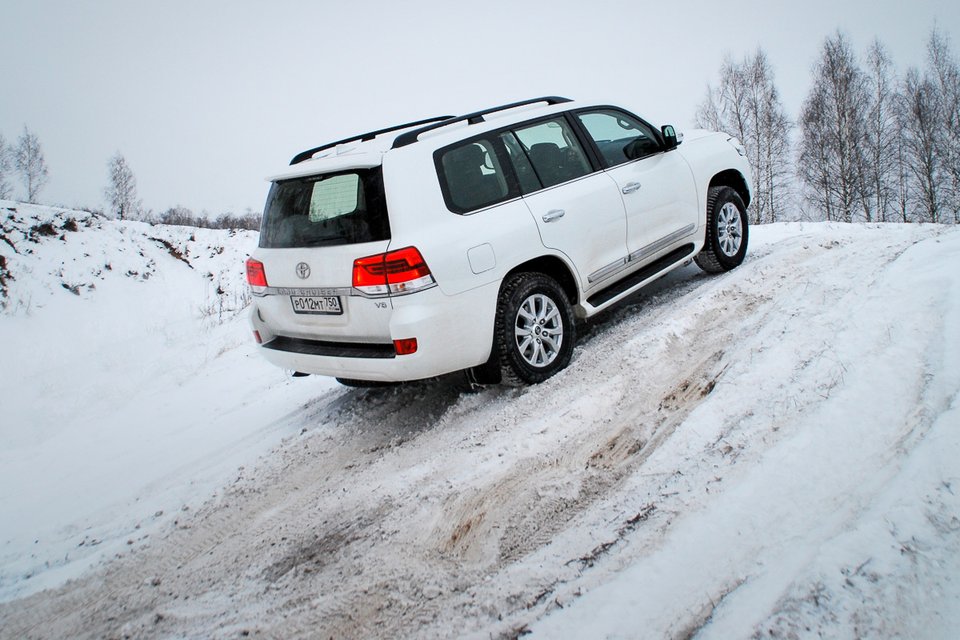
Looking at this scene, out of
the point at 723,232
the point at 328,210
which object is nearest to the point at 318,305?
the point at 328,210

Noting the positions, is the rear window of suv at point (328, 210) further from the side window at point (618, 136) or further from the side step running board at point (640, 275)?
the side window at point (618, 136)

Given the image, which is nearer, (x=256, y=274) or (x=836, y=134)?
(x=256, y=274)

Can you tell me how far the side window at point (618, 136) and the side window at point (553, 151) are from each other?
24 cm

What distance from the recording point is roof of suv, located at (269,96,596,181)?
3.36 m

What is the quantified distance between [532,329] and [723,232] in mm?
2667

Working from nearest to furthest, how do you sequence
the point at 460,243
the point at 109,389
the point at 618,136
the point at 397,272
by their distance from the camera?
the point at 397,272 < the point at 460,243 < the point at 618,136 < the point at 109,389

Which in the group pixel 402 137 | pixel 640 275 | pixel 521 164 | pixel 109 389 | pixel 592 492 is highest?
pixel 402 137

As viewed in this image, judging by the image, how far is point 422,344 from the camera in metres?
3.13

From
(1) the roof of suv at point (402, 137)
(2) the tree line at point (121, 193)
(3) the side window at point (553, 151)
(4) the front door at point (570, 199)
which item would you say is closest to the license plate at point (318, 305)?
(1) the roof of suv at point (402, 137)

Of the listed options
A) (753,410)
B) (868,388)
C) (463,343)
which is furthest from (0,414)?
(868,388)

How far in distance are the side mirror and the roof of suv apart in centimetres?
88

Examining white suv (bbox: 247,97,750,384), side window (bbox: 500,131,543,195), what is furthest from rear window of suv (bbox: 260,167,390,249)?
side window (bbox: 500,131,543,195)

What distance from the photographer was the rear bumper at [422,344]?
123 inches

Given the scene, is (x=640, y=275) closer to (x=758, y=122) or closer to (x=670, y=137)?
(x=670, y=137)
